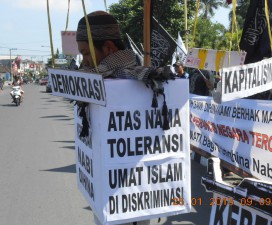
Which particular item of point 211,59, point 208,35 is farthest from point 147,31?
point 208,35

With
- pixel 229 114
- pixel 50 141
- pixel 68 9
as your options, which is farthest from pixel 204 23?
pixel 68 9

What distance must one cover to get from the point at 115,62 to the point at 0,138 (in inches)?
361

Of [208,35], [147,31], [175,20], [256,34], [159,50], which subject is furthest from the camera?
[208,35]

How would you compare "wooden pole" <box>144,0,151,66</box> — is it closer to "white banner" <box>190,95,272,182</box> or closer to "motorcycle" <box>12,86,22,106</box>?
"white banner" <box>190,95,272,182</box>

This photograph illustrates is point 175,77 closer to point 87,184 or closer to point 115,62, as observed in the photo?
point 115,62

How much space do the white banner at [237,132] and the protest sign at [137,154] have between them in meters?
2.55

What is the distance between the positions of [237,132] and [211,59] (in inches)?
44.7

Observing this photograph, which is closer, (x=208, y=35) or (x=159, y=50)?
(x=159, y=50)

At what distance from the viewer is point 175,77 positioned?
2127 millimetres

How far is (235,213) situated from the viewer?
2.16 metres

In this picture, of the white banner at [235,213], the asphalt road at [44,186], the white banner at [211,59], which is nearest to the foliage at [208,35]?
the asphalt road at [44,186]

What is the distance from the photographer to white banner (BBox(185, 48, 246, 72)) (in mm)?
4246

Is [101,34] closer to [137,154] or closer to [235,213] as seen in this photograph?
[137,154]
